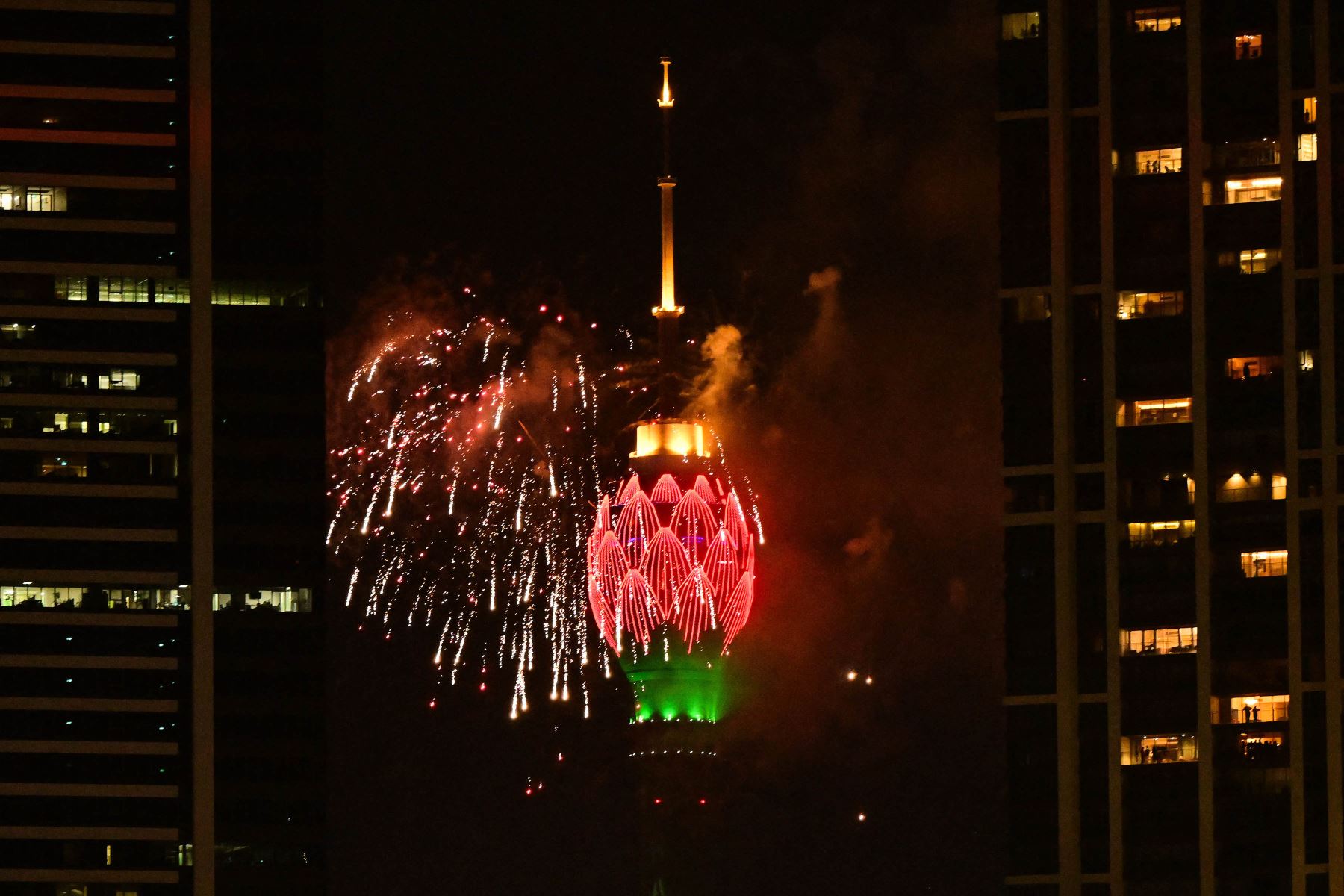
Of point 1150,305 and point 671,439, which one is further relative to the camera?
point 1150,305

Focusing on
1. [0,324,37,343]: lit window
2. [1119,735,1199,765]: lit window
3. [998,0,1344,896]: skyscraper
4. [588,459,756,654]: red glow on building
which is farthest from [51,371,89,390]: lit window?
[1119,735,1199,765]: lit window

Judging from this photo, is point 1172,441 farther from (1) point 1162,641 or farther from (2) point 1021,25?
(2) point 1021,25

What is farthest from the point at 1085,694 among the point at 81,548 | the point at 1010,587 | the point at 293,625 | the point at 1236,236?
the point at 81,548

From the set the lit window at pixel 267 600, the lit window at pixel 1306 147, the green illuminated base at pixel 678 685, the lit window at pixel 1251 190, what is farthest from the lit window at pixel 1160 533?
the lit window at pixel 267 600

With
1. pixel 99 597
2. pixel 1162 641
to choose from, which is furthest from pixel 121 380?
pixel 1162 641

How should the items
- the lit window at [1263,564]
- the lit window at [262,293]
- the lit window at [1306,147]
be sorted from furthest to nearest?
the lit window at [262,293] < the lit window at [1306,147] < the lit window at [1263,564]

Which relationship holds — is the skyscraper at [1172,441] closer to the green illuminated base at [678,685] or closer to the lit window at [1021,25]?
the lit window at [1021,25]
